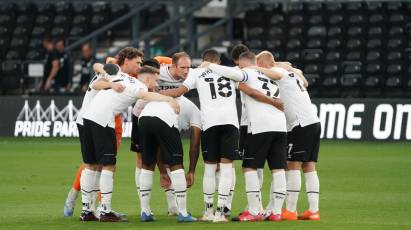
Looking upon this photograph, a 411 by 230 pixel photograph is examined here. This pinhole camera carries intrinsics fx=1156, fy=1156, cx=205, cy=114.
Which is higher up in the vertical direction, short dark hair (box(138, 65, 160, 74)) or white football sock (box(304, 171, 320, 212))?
short dark hair (box(138, 65, 160, 74))

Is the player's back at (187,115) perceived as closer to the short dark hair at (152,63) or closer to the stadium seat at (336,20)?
the short dark hair at (152,63)

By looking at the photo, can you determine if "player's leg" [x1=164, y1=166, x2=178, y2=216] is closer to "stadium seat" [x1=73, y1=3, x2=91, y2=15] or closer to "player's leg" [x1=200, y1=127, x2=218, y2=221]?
"player's leg" [x1=200, y1=127, x2=218, y2=221]

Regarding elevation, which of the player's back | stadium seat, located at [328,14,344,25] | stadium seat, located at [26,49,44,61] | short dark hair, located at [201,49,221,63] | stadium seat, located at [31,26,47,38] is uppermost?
stadium seat, located at [328,14,344,25]

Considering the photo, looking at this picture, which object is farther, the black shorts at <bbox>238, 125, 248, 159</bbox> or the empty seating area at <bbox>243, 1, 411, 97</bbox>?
the empty seating area at <bbox>243, 1, 411, 97</bbox>

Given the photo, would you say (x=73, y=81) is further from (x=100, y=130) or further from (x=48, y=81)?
(x=100, y=130)

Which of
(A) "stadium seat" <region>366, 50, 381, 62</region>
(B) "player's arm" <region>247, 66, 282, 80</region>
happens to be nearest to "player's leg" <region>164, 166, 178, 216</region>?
(B) "player's arm" <region>247, 66, 282, 80</region>

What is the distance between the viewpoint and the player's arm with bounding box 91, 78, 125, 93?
14977 mm

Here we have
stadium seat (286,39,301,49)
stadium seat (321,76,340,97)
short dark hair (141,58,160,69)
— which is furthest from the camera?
stadium seat (286,39,301,49)

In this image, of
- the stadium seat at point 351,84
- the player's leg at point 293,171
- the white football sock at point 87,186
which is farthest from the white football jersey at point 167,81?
the stadium seat at point 351,84

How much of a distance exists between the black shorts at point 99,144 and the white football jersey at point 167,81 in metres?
1.12

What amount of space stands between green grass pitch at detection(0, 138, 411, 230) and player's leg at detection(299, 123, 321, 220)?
0.21 m

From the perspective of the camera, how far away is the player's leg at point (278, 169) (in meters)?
14.8

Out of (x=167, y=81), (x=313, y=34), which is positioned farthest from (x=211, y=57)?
(x=313, y=34)

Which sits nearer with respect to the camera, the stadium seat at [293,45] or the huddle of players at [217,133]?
the huddle of players at [217,133]
